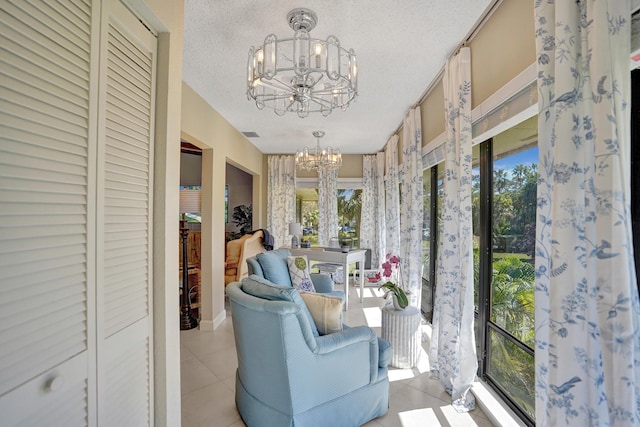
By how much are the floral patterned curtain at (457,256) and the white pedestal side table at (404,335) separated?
0.69 ft

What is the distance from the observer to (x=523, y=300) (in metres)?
2.00

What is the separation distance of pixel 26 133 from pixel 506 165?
255 centimetres

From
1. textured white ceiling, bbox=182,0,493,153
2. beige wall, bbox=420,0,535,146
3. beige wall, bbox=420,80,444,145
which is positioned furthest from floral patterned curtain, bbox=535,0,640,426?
beige wall, bbox=420,80,444,145

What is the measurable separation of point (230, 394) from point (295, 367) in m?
1.00

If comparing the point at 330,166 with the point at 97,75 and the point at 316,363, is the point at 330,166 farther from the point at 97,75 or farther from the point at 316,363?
the point at 97,75

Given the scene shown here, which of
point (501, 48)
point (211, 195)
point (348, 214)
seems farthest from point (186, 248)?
point (348, 214)

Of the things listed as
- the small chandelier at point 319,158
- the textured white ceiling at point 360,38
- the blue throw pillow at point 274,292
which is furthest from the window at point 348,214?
the blue throw pillow at point 274,292

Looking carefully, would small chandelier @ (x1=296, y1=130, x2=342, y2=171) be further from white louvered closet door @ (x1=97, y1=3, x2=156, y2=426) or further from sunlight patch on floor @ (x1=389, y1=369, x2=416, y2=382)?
white louvered closet door @ (x1=97, y1=3, x2=156, y2=426)

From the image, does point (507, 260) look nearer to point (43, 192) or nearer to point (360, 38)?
point (360, 38)

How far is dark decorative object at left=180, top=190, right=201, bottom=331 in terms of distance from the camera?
3.51m

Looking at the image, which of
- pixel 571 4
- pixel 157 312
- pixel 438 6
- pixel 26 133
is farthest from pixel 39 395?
pixel 438 6

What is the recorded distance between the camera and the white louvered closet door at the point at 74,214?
809 millimetres

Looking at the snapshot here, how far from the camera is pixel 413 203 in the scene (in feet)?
11.7

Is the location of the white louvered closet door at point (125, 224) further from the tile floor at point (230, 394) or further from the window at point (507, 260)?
the window at point (507, 260)
